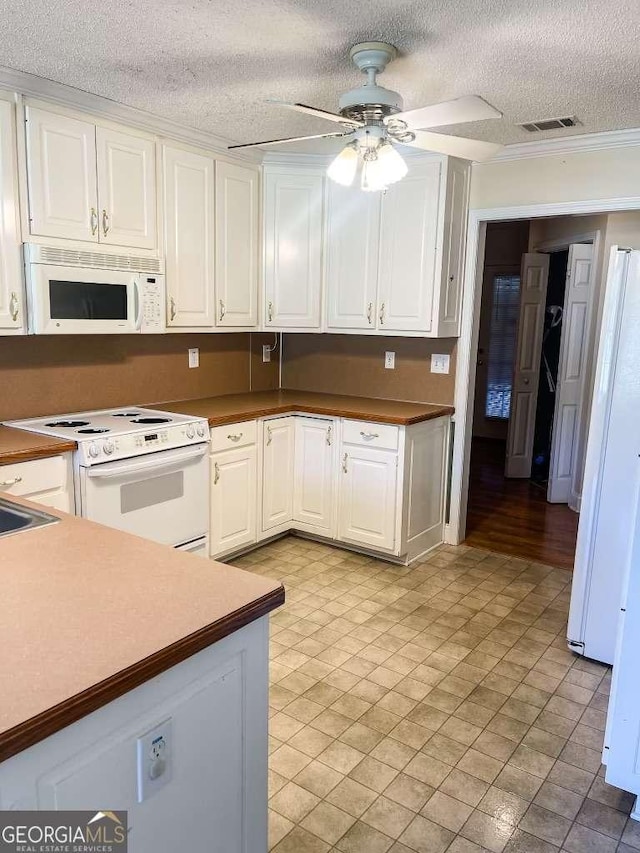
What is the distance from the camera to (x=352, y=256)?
4031 millimetres

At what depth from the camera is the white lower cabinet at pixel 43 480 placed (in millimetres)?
2520

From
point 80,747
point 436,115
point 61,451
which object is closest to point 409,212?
point 436,115

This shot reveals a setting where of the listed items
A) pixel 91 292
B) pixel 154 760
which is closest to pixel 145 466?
pixel 91 292

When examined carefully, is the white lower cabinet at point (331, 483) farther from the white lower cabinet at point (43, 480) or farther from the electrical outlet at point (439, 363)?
the white lower cabinet at point (43, 480)

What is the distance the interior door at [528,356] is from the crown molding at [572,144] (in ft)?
7.24

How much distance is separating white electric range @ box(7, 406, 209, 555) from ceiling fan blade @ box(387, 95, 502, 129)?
1.76 meters

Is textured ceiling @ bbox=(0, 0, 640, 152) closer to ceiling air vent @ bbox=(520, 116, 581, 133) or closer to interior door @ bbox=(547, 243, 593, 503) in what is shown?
ceiling air vent @ bbox=(520, 116, 581, 133)

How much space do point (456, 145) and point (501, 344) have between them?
5328mm

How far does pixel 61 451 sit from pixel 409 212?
94.3 inches

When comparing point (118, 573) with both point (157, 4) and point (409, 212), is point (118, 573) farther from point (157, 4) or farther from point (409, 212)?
point (409, 212)

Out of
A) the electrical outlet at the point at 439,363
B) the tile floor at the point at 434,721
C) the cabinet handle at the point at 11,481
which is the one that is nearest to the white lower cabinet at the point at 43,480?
the cabinet handle at the point at 11,481

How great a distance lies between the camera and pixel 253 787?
55.1 inches

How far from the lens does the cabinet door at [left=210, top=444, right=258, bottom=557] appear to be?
3.55 m

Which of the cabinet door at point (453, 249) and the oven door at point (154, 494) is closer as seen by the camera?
the oven door at point (154, 494)
